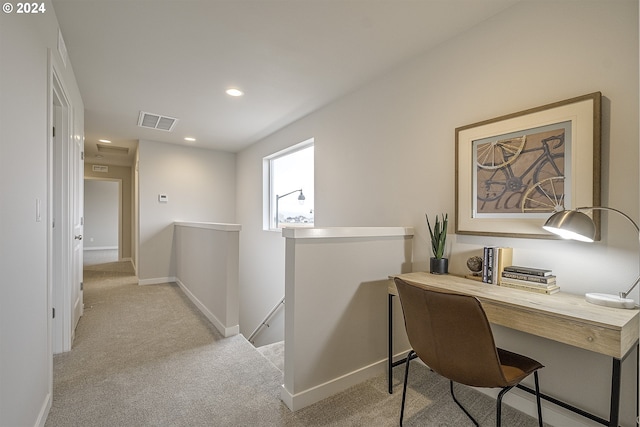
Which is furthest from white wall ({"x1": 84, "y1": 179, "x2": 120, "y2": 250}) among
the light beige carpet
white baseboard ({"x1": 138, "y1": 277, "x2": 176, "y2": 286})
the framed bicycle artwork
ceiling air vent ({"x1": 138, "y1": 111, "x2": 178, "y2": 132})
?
the framed bicycle artwork

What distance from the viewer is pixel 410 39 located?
2100 millimetres

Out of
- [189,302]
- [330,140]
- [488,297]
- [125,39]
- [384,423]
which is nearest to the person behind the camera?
[488,297]

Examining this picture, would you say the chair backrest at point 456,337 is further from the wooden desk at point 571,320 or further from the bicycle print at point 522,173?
the bicycle print at point 522,173

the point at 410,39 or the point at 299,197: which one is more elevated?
the point at 410,39

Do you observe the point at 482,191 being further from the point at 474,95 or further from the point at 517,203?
the point at 474,95

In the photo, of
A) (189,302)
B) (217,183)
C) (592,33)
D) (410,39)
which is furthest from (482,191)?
(217,183)

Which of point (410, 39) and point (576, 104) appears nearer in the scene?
point (576, 104)

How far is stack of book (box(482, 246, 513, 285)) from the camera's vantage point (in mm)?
1730

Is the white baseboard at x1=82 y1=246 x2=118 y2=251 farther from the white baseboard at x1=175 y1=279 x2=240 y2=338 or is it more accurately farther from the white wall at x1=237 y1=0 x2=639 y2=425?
the white wall at x1=237 y1=0 x2=639 y2=425

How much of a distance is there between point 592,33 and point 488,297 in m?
1.42

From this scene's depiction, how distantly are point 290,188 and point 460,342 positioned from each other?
3.35 metres

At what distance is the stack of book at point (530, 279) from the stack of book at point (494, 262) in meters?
0.03

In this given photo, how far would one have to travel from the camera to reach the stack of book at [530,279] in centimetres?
154

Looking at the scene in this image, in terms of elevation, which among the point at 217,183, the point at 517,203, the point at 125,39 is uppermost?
the point at 125,39
